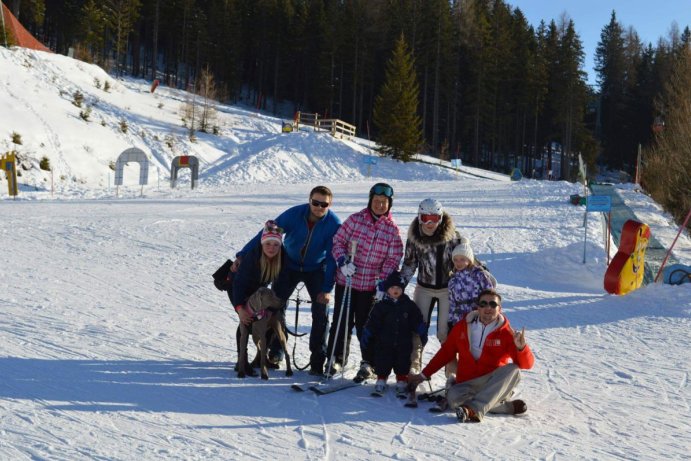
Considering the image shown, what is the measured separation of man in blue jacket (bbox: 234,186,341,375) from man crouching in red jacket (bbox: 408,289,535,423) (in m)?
0.97

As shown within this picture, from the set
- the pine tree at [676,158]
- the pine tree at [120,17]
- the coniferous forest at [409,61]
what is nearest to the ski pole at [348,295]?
the pine tree at [676,158]

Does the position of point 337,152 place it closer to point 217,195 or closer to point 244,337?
point 217,195

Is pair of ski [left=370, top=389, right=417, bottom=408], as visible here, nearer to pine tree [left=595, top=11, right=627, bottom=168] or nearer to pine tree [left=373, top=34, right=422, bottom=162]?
pine tree [left=373, top=34, right=422, bottom=162]

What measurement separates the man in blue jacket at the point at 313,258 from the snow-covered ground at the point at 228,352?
0.46 metres

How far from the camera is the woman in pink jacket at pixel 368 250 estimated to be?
506cm

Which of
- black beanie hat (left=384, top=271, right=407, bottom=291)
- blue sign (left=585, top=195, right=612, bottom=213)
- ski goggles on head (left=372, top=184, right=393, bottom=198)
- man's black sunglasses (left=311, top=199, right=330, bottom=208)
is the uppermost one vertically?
blue sign (left=585, top=195, right=612, bottom=213)

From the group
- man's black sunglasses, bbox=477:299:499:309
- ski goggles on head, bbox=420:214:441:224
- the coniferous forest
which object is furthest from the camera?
the coniferous forest

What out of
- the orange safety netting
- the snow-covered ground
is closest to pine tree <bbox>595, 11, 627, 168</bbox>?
the snow-covered ground

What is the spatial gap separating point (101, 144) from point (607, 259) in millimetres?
21518

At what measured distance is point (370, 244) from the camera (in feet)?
16.7

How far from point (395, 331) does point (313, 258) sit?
982 millimetres

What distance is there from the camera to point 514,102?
163 ft

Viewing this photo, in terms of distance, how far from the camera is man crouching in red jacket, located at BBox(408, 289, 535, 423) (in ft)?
14.5

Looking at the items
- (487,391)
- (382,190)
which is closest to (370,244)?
(382,190)
